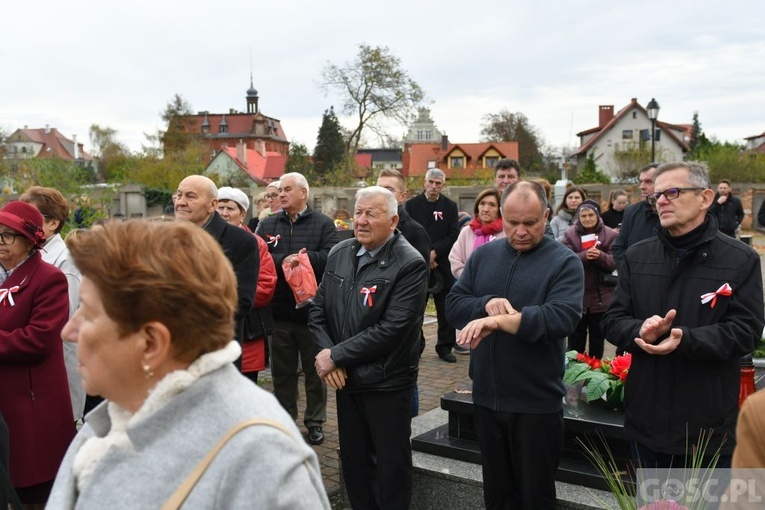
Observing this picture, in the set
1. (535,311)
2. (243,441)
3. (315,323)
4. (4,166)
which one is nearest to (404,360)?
(315,323)

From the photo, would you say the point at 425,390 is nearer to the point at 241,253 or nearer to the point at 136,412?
the point at 241,253

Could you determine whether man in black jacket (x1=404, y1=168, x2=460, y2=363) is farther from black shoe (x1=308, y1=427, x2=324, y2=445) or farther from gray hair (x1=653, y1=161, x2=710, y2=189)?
gray hair (x1=653, y1=161, x2=710, y2=189)

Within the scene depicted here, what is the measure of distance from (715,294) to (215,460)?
2.74 metres

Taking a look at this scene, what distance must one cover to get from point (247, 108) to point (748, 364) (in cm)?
10727

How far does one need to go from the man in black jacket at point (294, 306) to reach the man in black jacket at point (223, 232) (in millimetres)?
1277

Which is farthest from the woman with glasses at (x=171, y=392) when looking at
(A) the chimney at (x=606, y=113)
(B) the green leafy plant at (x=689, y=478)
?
(A) the chimney at (x=606, y=113)

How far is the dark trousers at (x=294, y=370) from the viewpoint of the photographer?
253 inches

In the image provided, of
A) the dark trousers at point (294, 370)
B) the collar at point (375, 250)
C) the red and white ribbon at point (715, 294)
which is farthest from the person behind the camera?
the dark trousers at point (294, 370)

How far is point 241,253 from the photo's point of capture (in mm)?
4973

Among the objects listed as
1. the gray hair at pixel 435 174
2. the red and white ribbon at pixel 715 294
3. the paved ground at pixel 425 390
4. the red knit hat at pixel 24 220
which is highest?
the gray hair at pixel 435 174

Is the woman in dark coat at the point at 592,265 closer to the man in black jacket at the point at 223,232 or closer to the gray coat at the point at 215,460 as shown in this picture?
the man in black jacket at the point at 223,232

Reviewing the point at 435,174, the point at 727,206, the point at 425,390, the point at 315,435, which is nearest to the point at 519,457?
the point at 315,435

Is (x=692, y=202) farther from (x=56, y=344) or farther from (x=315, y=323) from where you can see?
(x=56, y=344)

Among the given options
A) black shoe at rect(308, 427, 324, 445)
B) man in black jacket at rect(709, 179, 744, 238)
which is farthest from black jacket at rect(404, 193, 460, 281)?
man in black jacket at rect(709, 179, 744, 238)
